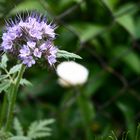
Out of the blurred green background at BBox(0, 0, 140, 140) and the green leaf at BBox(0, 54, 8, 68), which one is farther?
the blurred green background at BBox(0, 0, 140, 140)

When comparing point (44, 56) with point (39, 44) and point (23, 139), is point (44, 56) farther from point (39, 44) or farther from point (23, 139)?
point (23, 139)

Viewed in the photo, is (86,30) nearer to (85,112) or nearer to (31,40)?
(85,112)

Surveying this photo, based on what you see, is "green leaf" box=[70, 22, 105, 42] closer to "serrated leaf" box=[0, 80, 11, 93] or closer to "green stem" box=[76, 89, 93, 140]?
"green stem" box=[76, 89, 93, 140]

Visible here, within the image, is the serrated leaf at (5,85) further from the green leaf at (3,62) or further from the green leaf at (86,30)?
the green leaf at (86,30)

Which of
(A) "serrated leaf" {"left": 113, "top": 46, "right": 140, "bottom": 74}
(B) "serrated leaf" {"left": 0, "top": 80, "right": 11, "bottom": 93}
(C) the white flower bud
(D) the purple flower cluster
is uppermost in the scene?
(A) "serrated leaf" {"left": 113, "top": 46, "right": 140, "bottom": 74}

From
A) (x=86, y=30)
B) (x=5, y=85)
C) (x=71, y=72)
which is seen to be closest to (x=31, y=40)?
(x=5, y=85)

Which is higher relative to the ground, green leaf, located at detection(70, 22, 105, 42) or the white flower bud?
green leaf, located at detection(70, 22, 105, 42)

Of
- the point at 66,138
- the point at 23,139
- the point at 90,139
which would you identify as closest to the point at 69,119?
the point at 66,138

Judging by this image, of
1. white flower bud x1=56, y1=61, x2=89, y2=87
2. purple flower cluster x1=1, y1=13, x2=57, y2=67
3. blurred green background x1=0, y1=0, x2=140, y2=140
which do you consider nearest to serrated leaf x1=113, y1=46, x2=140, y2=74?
blurred green background x1=0, y1=0, x2=140, y2=140
